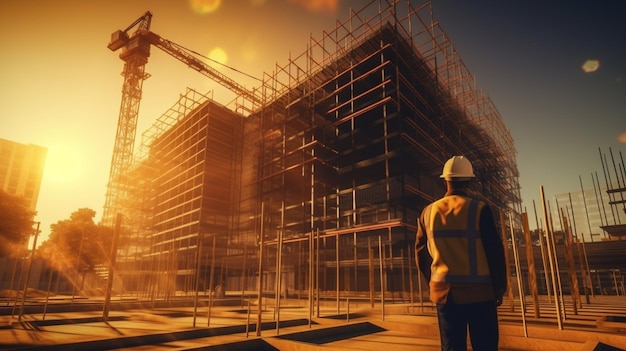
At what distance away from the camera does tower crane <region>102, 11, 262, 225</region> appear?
4516 cm

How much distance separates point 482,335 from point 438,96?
101 ft

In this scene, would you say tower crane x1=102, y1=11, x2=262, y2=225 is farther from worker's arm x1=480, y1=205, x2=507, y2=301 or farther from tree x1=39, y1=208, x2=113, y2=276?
worker's arm x1=480, y1=205, x2=507, y2=301

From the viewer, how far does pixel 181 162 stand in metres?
47.1

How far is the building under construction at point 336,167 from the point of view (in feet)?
85.7

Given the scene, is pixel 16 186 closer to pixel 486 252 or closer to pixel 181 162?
pixel 181 162

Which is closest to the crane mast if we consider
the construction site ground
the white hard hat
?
the construction site ground

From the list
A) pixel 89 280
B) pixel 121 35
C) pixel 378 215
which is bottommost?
pixel 89 280

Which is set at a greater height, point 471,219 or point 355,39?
point 355,39

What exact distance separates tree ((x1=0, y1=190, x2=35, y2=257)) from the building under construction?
34.2 feet

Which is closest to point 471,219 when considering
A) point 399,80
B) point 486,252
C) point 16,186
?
point 486,252

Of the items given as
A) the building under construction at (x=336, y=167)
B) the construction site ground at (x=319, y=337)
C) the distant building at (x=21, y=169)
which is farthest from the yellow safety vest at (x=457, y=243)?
the distant building at (x=21, y=169)

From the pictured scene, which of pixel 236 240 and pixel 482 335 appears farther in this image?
pixel 236 240

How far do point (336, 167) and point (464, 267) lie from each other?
28580 mm

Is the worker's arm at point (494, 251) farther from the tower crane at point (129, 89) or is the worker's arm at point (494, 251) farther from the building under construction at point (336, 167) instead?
the tower crane at point (129, 89)
